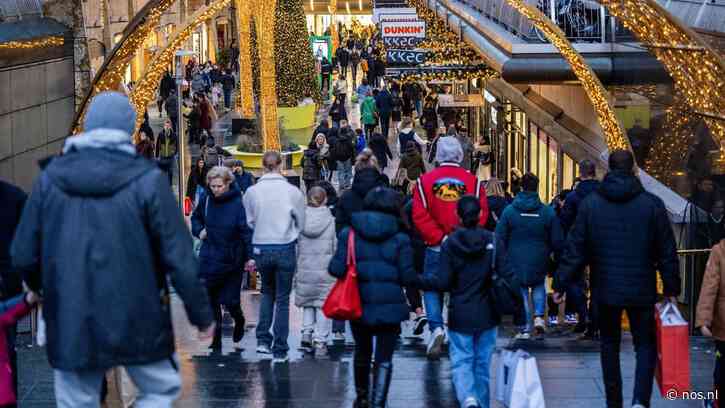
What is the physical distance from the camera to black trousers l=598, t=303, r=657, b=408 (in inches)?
334

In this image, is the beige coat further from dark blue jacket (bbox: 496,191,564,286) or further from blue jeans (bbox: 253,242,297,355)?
dark blue jacket (bbox: 496,191,564,286)

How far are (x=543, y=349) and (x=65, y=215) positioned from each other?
6.78m

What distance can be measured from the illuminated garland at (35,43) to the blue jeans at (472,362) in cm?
800

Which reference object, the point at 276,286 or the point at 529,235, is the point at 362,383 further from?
the point at 529,235

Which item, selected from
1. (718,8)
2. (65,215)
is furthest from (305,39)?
(65,215)

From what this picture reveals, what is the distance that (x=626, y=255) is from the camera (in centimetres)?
838

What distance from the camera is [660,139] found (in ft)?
60.7

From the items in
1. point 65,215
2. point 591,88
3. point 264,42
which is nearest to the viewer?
point 65,215

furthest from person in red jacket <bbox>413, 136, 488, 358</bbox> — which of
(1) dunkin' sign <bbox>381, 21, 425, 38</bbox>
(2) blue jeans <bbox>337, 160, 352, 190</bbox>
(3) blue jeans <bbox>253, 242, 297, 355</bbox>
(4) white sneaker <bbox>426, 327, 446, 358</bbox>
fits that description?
(1) dunkin' sign <bbox>381, 21, 425, 38</bbox>

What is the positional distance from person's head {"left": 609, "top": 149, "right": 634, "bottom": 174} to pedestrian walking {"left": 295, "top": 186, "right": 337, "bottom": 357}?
3539mm

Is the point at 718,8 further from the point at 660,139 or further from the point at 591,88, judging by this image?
the point at 660,139

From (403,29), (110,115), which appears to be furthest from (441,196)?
(403,29)

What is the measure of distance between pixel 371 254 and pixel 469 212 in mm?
687

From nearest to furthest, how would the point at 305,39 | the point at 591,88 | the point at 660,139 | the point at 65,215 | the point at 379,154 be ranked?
the point at 65,215 → the point at 591,88 → the point at 660,139 → the point at 379,154 → the point at 305,39
